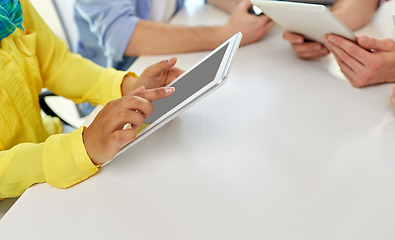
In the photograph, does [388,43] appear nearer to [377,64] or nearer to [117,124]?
[377,64]

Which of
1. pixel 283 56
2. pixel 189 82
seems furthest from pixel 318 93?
pixel 189 82

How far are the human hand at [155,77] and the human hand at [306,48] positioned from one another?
0.30 meters

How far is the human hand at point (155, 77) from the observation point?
0.62m

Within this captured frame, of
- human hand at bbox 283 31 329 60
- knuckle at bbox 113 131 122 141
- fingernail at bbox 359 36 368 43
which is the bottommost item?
human hand at bbox 283 31 329 60

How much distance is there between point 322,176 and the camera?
1.51 feet

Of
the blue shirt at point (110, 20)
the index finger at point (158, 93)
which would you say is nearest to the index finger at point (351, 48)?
the index finger at point (158, 93)

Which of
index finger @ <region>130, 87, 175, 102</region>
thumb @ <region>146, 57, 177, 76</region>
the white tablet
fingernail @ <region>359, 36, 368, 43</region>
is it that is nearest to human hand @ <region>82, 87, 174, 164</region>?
index finger @ <region>130, 87, 175, 102</region>

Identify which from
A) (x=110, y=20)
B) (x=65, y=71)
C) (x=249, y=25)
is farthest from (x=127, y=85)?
(x=249, y=25)

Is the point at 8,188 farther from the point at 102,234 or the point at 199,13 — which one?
the point at 199,13

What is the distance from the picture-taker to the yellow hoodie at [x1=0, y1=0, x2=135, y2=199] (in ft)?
1.56

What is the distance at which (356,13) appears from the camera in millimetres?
860

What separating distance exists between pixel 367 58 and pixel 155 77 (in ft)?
1.42

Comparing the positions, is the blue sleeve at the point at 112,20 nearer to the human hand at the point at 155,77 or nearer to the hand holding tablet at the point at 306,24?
the human hand at the point at 155,77

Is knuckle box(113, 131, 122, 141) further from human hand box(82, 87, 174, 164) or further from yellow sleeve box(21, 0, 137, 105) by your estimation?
yellow sleeve box(21, 0, 137, 105)
